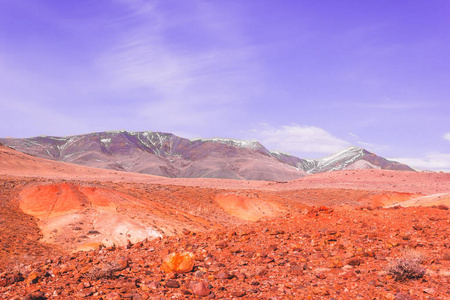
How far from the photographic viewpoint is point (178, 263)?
23.0ft

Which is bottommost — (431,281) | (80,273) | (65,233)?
(65,233)

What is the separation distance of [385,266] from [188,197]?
2995cm

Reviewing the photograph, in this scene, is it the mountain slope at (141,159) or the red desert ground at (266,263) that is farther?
the mountain slope at (141,159)

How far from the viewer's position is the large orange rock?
688 centimetres

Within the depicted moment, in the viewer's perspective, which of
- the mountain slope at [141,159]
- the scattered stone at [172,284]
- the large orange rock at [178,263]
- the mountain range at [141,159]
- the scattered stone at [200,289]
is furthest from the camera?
the mountain slope at [141,159]

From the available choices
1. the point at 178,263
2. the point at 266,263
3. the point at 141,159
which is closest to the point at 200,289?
the point at 178,263

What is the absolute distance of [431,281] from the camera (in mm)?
6160

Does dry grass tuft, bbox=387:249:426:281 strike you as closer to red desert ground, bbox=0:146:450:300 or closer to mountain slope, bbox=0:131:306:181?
red desert ground, bbox=0:146:450:300

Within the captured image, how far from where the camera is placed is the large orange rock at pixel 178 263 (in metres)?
6.88

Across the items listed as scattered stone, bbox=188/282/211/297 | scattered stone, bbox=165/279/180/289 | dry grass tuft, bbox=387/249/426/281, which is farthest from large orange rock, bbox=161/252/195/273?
dry grass tuft, bbox=387/249/426/281

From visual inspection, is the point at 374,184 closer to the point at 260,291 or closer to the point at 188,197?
the point at 188,197

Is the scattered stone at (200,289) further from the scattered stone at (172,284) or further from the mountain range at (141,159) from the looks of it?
the mountain range at (141,159)

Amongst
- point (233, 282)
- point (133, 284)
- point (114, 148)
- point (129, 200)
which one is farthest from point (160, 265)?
point (114, 148)

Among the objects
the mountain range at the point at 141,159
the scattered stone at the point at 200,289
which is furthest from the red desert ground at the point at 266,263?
the mountain range at the point at 141,159
